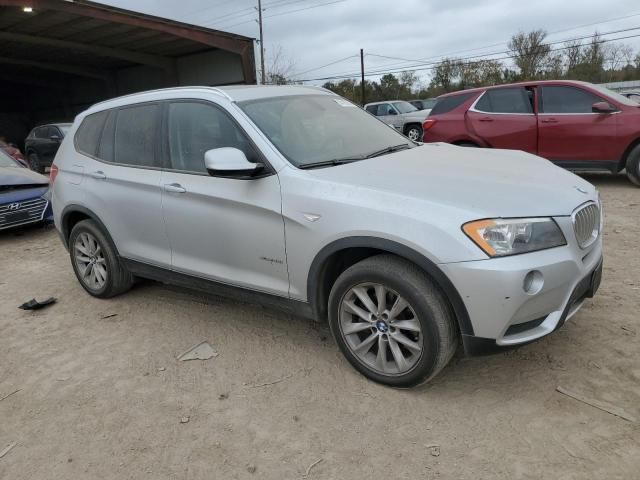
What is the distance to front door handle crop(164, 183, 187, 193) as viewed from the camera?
3.74 m

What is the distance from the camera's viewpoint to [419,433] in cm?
272

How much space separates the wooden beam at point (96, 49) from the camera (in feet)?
63.4

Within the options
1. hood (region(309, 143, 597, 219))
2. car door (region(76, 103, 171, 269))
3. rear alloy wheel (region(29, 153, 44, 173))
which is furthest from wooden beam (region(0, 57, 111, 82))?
hood (region(309, 143, 597, 219))

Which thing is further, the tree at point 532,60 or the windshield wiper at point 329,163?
the tree at point 532,60

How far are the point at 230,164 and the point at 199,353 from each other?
4.56ft

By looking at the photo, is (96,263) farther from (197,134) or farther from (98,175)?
(197,134)

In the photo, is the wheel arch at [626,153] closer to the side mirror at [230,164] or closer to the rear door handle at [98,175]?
the side mirror at [230,164]

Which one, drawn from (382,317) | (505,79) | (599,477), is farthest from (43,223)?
(505,79)

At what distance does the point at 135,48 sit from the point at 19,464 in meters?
22.0

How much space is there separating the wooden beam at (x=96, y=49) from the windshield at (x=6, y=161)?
13.1 m

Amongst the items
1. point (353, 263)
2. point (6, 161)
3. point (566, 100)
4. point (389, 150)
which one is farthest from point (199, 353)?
point (566, 100)

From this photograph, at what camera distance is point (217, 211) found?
11.6 ft

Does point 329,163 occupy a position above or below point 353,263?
above

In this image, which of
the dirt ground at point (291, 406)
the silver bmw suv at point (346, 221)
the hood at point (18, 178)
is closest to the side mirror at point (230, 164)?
the silver bmw suv at point (346, 221)
